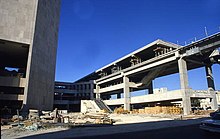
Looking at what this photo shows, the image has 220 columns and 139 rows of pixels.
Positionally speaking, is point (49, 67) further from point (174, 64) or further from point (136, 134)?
point (136, 134)

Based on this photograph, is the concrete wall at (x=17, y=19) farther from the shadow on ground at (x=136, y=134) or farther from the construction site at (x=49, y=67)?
the shadow on ground at (x=136, y=134)

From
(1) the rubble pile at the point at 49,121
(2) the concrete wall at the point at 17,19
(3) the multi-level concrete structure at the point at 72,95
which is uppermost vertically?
(2) the concrete wall at the point at 17,19

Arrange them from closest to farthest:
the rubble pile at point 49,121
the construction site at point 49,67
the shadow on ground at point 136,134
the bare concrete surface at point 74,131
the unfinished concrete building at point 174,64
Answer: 1. the shadow on ground at point 136,134
2. the bare concrete surface at point 74,131
3. the rubble pile at point 49,121
4. the construction site at point 49,67
5. the unfinished concrete building at point 174,64

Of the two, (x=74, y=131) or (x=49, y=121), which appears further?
(x=49, y=121)

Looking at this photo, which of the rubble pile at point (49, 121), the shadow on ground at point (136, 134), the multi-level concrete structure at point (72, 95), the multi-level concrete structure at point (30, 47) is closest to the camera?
the shadow on ground at point (136, 134)

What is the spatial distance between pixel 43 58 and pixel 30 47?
4.61m

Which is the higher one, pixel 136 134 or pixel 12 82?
pixel 12 82

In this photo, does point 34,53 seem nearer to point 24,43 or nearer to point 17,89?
point 24,43

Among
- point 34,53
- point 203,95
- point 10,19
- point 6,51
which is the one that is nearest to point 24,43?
point 34,53

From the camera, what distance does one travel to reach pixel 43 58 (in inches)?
1495

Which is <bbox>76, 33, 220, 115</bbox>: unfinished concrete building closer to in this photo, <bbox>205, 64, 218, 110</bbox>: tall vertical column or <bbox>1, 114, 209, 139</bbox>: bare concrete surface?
<bbox>205, 64, 218, 110</bbox>: tall vertical column

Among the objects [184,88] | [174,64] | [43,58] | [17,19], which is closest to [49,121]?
[43,58]

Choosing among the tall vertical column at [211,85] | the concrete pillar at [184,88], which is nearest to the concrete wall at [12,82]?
the concrete pillar at [184,88]

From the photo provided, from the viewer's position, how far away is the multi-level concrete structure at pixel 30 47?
3294 centimetres
